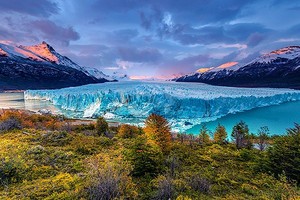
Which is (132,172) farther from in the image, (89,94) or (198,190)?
(89,94)

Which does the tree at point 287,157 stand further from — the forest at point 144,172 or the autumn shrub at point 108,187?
the autumn shrub at point 108,187

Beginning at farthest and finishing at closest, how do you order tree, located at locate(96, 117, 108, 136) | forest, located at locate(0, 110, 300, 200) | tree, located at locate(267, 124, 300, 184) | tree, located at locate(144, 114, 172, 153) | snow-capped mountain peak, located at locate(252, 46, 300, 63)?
1. snow-capped mountain peak, located at locate(252, 46, 300, 63)
2. tree, located at locate(96, 117, 108, 136)
3. tree, located at locate(144, 114, 172, 153)
4. tree, located at locate(267, 124, 300, 184)
5. forest, located at locate(0, 110, 300, 200)

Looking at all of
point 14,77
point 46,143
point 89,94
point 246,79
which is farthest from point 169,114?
point 14,77

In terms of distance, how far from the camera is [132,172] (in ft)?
24.6

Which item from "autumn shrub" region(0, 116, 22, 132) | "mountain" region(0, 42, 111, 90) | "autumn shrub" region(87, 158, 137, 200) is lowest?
"autumn shrub" region(0, 116, 22, 132)

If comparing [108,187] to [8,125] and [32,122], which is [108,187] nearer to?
[8,125]

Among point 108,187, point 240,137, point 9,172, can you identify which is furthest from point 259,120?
point 9,172

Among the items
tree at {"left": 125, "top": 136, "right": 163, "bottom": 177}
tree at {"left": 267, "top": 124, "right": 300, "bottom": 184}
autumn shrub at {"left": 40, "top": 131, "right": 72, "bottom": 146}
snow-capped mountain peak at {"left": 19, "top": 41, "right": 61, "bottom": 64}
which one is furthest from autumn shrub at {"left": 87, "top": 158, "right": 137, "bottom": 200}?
snow-capped mountain peak at {"left": 19, "top": 41, "right": 61, "bottom": 64}

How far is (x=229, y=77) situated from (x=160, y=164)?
130 meters

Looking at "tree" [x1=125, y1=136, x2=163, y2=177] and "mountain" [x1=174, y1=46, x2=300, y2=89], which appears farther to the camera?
"mountain" [x1=174, y1=46, x2=300, y2=89]

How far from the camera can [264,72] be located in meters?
120

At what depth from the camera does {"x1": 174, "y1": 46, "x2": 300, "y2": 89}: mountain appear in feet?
338

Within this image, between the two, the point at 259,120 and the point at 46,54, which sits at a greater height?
the point at 46,54

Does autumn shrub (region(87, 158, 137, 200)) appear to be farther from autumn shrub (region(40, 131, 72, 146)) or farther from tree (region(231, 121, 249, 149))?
tree (region(231, 121, 249, 149))
